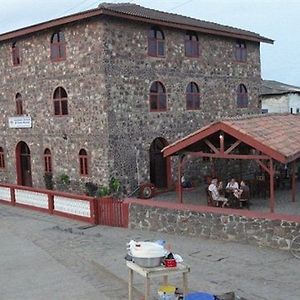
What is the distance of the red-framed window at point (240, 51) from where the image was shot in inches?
1046

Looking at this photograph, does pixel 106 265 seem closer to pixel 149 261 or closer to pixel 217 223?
pixel 217 223

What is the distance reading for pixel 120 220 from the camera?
16.0 meters

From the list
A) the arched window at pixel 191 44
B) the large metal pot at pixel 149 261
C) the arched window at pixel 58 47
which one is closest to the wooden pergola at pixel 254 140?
the arched window at pixel 191 44

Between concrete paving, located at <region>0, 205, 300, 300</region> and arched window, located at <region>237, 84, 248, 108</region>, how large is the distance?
45.1ft

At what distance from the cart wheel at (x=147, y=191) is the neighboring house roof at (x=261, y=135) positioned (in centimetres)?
398

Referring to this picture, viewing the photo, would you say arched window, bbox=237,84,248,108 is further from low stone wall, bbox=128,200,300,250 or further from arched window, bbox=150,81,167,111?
low stone wall, bbox=128,200,300,250

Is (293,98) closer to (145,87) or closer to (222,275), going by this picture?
(145,87)

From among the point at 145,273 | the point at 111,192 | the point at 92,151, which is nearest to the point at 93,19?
the point at 92,151

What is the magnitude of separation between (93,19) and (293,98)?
Result: 2017 centimetres

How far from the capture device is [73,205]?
17.5 m

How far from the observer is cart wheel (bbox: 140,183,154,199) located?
20.9m

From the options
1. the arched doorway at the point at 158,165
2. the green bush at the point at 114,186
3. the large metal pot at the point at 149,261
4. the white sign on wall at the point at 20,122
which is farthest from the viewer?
the white sign on wall at the point at 20,122

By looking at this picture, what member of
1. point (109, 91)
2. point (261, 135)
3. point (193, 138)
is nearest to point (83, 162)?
point (109, 91)

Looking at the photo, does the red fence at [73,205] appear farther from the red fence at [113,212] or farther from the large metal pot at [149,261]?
the large metal pot at [149,261]
